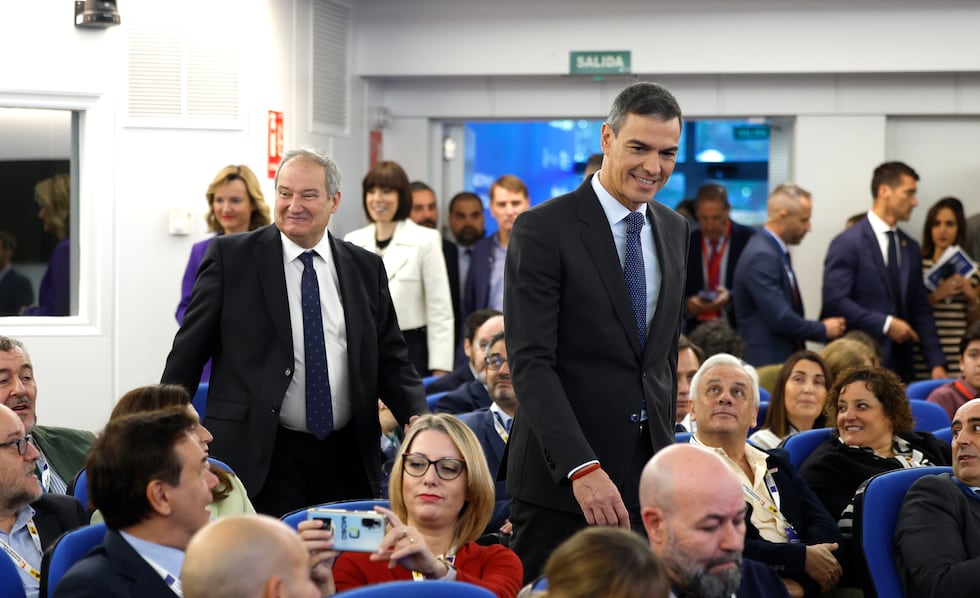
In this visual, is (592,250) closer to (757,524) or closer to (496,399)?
(757,524)

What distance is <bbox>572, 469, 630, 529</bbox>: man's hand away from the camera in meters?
3.06

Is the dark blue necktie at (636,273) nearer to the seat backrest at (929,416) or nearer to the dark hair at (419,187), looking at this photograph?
the seat backrest at (929,416)

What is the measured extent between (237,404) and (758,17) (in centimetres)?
591

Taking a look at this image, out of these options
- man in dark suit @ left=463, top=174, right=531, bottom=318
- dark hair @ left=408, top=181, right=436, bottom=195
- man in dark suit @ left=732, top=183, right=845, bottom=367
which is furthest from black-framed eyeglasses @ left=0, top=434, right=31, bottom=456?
dark hair @ left=408, top=181, right=436, bottom=195

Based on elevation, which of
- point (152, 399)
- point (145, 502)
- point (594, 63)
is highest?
point (594, 63)

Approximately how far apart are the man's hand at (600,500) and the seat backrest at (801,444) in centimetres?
215

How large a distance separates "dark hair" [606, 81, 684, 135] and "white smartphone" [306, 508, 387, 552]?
3.81 ft

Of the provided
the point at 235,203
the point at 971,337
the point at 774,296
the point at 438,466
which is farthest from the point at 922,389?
the point at 438,466

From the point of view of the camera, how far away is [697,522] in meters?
2.75

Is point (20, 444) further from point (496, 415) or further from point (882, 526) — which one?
point (882, 526)

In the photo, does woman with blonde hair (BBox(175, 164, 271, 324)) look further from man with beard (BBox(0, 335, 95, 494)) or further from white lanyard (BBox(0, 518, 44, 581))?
white lanyard (BBox(0, 518, 44, 581))

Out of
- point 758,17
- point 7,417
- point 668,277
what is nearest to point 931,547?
point 668,277

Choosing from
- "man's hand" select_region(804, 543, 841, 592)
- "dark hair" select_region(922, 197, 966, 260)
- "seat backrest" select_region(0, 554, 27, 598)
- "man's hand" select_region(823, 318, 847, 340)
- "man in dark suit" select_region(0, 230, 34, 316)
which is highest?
"dark hair" select_region(922, 197, 966, 260)

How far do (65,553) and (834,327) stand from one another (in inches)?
227
